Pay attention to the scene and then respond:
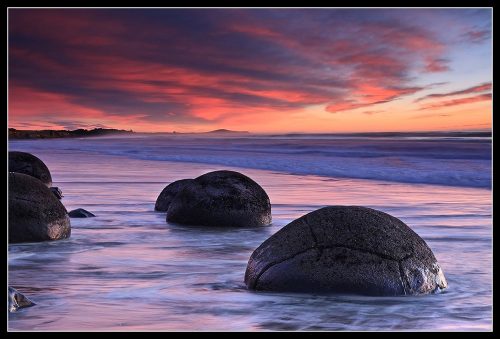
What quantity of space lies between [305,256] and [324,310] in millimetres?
712

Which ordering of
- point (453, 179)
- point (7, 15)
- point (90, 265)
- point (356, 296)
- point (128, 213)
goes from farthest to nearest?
point (453, 179)
point (128, 213)
point (90, 265)
point (356, 296)
point (7, 15)

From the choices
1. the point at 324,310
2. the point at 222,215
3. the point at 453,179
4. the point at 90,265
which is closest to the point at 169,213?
the point at 222,215

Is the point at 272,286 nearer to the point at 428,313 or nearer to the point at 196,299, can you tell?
the point at 196,299

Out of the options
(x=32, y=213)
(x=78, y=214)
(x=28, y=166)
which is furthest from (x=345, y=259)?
(x=28, y=166)

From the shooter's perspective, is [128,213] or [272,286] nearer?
[272,286]

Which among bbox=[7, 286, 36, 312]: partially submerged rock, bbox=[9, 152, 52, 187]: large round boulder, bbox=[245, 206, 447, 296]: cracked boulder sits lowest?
bbox=[7, 286, 36, 312]: partially submerged rock

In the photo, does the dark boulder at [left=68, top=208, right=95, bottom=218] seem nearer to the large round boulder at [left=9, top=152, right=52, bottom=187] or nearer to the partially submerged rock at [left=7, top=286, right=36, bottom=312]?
the large round boulder at [left=9, top=152, right=52, bottom=187]

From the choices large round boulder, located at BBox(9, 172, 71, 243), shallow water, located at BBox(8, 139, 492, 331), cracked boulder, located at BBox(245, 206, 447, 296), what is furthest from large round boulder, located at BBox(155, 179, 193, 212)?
cracked boulder, located at BBox(245, 206, 447, 296)

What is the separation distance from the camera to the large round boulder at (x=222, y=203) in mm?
12117

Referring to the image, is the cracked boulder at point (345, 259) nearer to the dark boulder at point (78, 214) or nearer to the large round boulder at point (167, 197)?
the dark boulder at point (78, 214)

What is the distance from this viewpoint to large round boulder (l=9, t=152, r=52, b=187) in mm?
18236

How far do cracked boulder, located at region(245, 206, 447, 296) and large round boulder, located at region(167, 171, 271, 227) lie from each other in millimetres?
4433

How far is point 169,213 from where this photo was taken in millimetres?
12805

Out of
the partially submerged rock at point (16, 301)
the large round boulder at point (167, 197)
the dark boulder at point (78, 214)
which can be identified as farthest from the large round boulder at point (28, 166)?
the partially submerged rock at point (16, 301)
